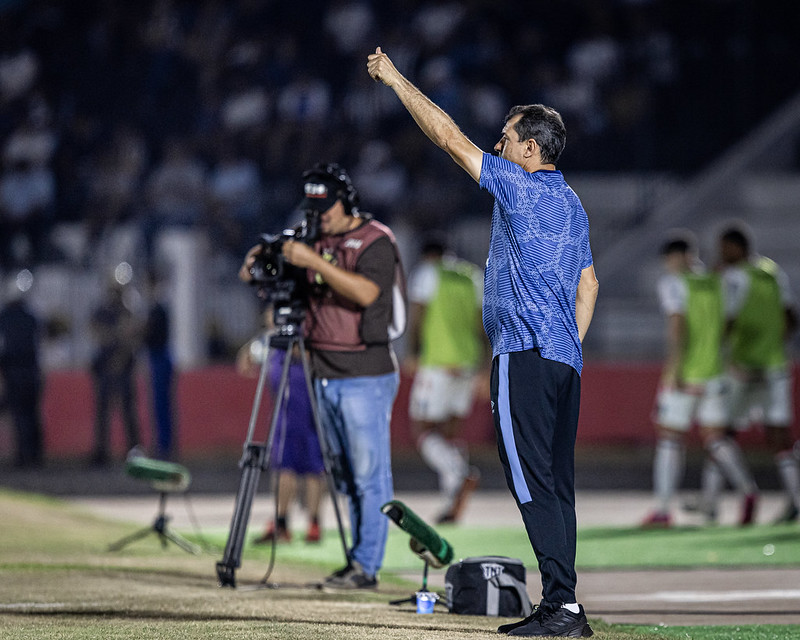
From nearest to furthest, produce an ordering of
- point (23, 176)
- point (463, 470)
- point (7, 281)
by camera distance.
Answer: point (463, 470) < point (7, 281) < point (23, 176)

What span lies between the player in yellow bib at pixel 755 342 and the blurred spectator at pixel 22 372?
30.9 feet

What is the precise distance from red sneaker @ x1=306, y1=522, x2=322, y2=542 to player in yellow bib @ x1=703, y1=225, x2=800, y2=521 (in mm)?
3554

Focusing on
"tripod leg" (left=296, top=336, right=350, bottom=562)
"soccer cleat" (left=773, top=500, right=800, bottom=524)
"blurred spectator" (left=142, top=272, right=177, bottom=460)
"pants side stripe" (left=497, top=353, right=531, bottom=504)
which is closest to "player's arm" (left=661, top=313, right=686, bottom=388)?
"soccer cleat" (left=773, top=500, right=800, bottom=524)

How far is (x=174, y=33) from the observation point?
78.9 ft

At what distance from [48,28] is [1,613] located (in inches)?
800

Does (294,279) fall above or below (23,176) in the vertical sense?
below

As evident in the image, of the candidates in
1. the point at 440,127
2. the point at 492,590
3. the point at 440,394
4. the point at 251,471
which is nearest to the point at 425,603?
the point at 492,590

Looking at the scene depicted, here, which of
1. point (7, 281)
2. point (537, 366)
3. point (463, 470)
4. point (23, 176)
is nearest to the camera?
point (537, 366)

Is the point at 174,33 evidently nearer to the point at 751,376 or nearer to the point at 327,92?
the point at 327,92

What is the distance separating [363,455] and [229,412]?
426 inches

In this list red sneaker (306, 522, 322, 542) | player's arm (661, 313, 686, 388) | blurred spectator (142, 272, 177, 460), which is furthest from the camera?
blurred spectator (142, 272, 177, 460)

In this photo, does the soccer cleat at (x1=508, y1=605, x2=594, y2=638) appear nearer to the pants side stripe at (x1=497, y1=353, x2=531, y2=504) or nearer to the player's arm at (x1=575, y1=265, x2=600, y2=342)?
the pants side stripe at (x1=497, y1=353, x2=531, y2=504)

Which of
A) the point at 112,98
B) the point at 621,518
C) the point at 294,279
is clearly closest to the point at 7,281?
the point at 112,98

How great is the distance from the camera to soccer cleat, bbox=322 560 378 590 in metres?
7.12
